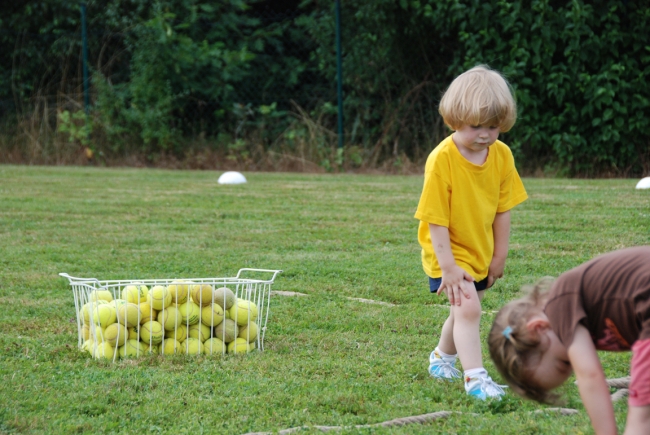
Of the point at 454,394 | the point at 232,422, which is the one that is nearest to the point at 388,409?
the point at 454,394

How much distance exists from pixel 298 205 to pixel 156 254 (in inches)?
99.2

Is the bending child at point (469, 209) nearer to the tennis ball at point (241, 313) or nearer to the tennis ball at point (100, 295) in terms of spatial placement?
the tennis ball at point (241, 313)

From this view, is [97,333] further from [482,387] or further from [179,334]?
[482,387]

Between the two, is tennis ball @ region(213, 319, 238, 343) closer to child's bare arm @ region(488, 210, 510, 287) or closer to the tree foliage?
child's bare arm @ region(488, 210, 510, 287)

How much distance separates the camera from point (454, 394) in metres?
3.11

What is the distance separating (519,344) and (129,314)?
191cm

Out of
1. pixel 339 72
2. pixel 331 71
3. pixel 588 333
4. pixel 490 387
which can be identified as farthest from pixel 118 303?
pixel 331 71

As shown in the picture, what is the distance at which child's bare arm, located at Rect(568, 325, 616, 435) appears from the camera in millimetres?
2148

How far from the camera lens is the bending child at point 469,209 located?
10.1 feet

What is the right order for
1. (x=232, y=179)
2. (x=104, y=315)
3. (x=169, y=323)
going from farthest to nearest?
(x=232, y=179)
(x=169, y=323)
(x=104, y=315)

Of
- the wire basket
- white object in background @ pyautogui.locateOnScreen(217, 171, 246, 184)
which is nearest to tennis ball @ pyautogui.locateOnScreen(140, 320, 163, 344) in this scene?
the wire basket

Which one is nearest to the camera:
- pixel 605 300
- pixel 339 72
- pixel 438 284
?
pixel 605 300

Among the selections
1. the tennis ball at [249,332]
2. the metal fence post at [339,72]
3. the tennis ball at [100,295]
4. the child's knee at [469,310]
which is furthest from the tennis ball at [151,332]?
the metal fence post at [339,72]

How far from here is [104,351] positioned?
11.6ft
